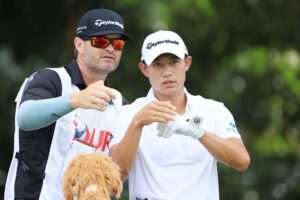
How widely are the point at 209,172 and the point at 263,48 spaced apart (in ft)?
35.4

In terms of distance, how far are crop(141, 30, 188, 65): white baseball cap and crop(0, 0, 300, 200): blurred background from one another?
883 cm

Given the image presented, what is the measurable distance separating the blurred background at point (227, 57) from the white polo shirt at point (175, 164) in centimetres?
894

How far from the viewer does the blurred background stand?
15.6 metres

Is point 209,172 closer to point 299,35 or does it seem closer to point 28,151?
point 28,151

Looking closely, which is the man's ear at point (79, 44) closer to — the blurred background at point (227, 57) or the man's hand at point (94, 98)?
the man's hand at point (94, 98)

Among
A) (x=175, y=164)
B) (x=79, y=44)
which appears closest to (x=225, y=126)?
(x=175, y=164)

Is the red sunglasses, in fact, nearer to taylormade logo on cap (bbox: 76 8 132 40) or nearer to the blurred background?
taylormade logo on cap (bbox: 76 8 132 40)

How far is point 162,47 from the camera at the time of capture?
6.09m

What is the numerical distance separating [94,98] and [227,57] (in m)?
11.6

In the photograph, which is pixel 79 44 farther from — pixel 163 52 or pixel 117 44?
pixel 163 52

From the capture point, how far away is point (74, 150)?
6.27 meters

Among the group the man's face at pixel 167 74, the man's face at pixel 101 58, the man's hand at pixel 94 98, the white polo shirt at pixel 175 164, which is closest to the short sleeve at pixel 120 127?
the white polo shirt at pixel 175 164

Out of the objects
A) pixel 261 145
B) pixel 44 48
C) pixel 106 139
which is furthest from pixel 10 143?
pixel 106 139

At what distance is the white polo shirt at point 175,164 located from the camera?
595 centimetres
